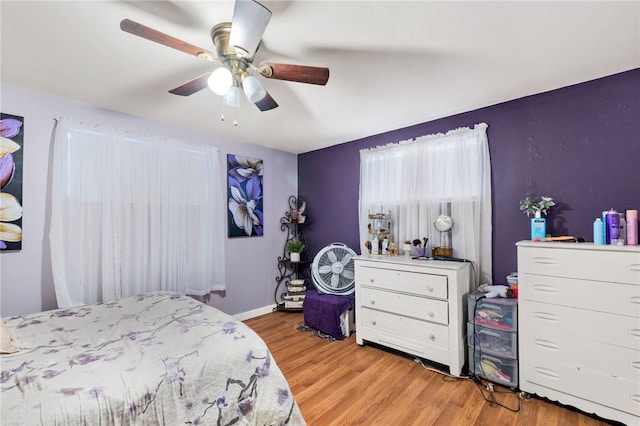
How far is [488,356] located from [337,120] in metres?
2.39

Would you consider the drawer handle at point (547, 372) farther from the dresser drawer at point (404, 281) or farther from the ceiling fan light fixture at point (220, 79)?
the ceiling fan light fixture at point (220, 79)

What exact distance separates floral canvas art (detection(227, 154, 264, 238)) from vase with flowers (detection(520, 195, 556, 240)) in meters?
2.82

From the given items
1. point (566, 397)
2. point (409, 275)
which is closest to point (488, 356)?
point (566, 397)

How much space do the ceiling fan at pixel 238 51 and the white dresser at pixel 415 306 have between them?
1.75 m

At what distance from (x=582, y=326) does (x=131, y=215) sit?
360cm

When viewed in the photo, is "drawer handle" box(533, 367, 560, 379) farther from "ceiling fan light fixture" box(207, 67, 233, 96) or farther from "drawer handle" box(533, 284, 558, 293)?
"ceiling fan light fixture" box(207, 67, 233, 96)

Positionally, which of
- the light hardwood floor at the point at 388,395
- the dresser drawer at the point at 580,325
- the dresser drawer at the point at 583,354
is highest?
the dresser drawer at the point at 580,325

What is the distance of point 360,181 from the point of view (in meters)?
3.42

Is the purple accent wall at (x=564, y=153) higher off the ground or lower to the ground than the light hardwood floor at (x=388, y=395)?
higher

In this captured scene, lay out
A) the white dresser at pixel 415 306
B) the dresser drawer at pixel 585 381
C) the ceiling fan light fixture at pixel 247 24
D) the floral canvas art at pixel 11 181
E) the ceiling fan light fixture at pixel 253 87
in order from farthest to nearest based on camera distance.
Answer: the white dresser at pixel 415 306 < the floral canvas art at pixel 11 181 < the dresser drawer at pixel 585 381 < the ceiling fan light fixture at pixel 253 87 < the ceiling fan light fixture at pixel 247 24

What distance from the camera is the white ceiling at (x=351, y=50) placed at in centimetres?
136

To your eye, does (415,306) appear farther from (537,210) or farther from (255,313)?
(255,313)

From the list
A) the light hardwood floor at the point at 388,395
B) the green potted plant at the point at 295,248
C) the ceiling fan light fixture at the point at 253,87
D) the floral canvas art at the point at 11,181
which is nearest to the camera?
the ceiling fan light fixture at the point at 253,87

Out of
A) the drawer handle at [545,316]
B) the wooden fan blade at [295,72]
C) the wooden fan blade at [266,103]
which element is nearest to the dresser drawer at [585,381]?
the drawer handle at [545,316]
